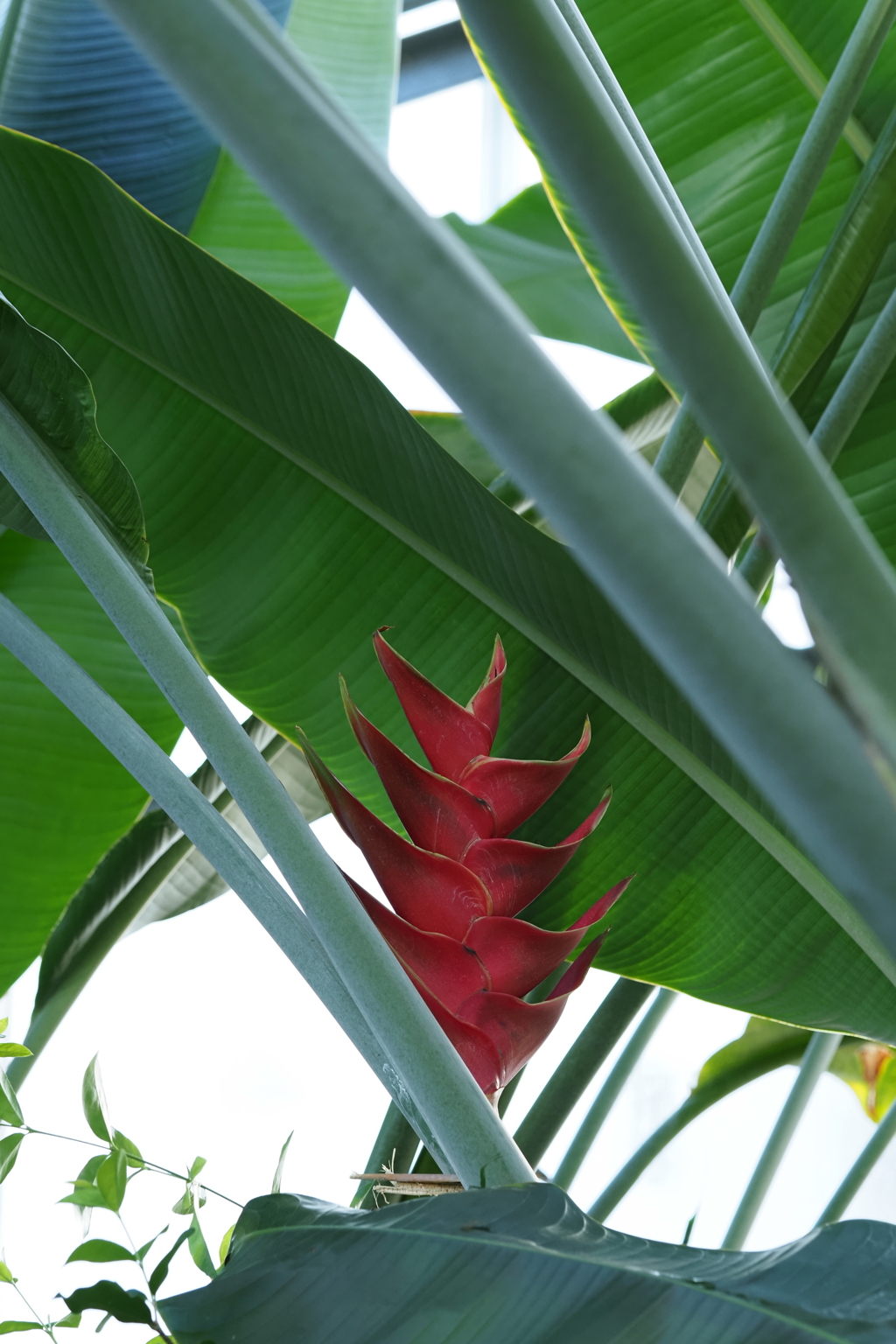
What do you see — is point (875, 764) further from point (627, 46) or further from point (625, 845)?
point (627, 46)

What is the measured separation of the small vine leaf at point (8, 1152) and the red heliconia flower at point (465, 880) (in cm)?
18

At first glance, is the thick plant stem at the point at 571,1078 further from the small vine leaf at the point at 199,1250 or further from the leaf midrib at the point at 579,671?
the small vine leaf at the point at 199,1250

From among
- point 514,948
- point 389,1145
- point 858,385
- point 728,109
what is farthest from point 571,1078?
point 728,109

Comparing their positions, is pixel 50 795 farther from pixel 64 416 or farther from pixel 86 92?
pixel 86 92

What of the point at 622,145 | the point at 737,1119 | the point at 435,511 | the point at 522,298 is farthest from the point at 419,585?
the point at 737,1119

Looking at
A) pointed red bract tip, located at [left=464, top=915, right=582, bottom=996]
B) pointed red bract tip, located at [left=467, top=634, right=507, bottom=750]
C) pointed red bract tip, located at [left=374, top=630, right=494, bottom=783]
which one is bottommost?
pointed red bract tip, located at [left=464, top=915, right=582, bottom=996]

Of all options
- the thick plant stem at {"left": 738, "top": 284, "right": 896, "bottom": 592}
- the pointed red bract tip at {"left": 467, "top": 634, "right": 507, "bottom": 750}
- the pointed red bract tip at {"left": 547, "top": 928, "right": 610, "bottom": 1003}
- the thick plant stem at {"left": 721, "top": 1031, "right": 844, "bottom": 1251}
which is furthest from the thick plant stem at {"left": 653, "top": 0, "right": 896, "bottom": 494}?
the thick plant stem at {"left": 721, "top": 1031, "right": 844, "bottom": 1251}

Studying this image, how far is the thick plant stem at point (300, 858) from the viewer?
0.31 m

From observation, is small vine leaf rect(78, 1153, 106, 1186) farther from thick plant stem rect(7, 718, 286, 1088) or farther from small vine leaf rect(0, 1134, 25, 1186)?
thick plant stem rect(7, 718, 286, 1088)

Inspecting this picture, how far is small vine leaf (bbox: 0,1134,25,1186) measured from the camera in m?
0.38

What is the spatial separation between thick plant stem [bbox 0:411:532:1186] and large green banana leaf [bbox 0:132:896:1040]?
131mm

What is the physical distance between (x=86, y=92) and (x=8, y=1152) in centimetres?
81

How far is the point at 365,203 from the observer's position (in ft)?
0.40

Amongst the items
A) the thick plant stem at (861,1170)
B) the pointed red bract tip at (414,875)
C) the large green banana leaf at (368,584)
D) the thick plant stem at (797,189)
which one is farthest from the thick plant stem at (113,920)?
the thick plant stem at (861,1170)
